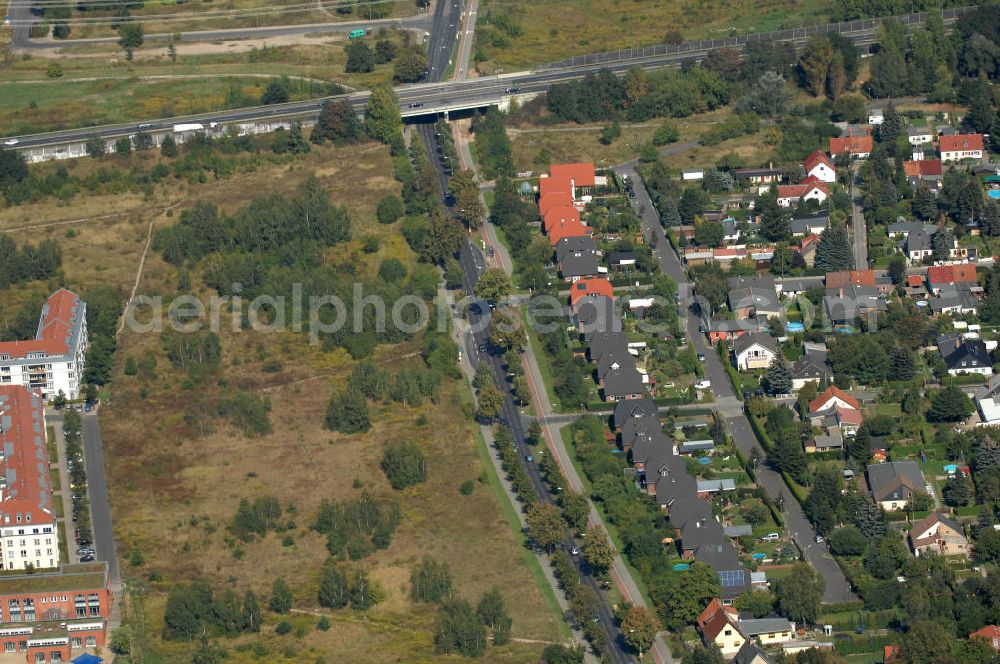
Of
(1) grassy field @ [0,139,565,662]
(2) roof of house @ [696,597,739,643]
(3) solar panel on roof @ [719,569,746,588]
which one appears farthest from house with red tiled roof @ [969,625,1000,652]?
(1) grassy field @ [0,139,565,662]

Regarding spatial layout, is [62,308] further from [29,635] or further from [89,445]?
[29,635]

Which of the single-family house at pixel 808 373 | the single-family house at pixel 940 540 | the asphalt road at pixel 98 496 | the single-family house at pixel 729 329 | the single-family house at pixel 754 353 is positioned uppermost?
the single-family house at pixel 729 329

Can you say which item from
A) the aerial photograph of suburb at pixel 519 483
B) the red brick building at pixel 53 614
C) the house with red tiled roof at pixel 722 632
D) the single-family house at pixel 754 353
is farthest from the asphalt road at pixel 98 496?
the single-family house at pixel 754 353

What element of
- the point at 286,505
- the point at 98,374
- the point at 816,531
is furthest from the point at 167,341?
the point at 816,531

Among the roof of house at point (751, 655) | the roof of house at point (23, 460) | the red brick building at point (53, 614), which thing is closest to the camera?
the roof of house at point (751, 655)

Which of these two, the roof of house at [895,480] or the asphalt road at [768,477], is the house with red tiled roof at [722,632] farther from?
the roof of house at [895,480]

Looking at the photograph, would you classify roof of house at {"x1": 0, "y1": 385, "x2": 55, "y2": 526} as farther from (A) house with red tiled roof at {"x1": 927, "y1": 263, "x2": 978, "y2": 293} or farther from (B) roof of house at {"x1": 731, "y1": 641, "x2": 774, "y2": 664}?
(A) house with red tiled roof at {"x1": 927, "y1": 263, "x2": 978, "y2": 293}

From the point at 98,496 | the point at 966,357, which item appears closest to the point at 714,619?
the point at 966,357
